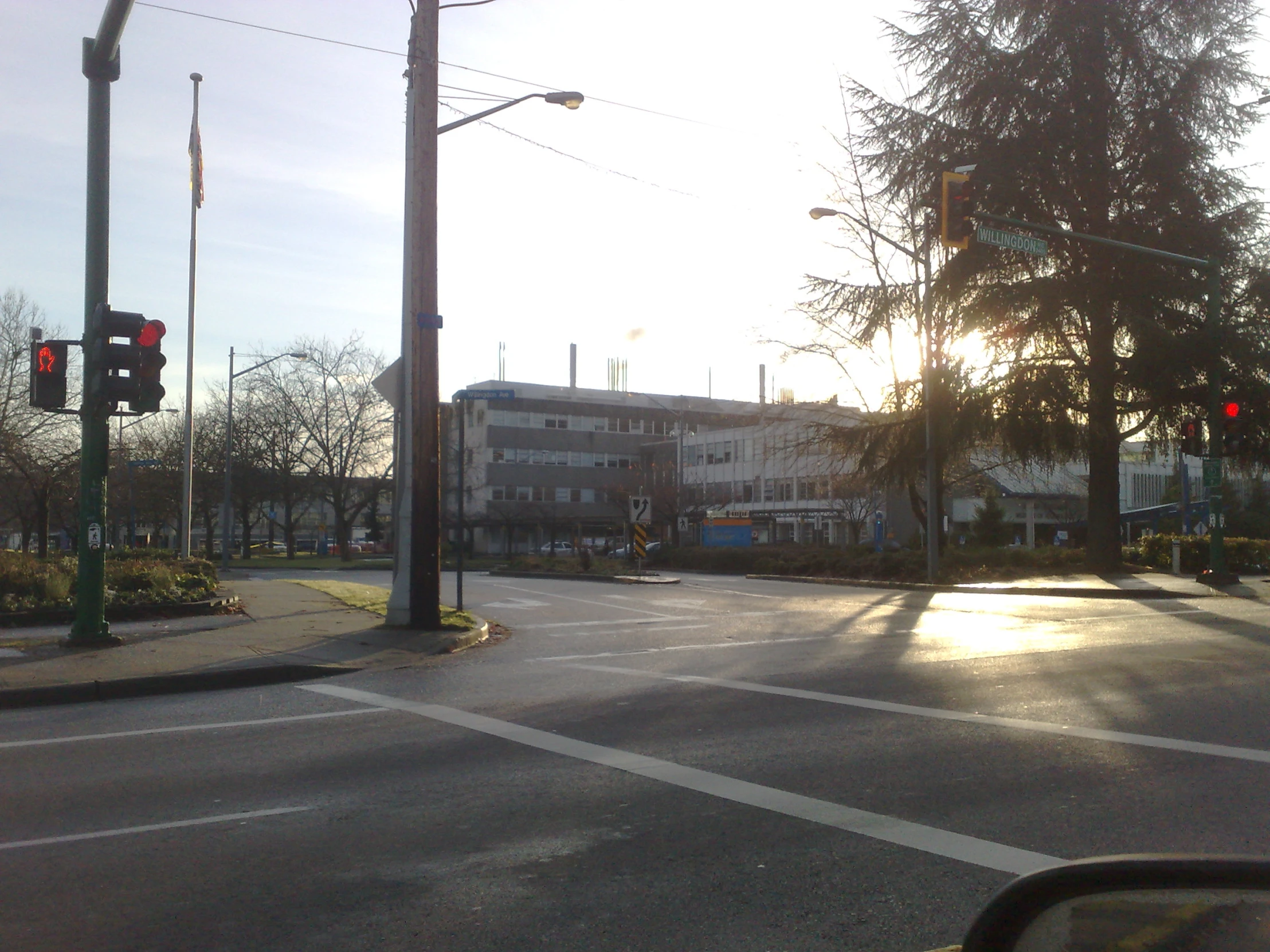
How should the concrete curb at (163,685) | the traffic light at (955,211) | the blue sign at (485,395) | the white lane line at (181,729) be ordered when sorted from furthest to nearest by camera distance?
the blue sign at (485,395), the traffic light at (955,211), the concrete curb at (163,685), the white lane line at (181,729)

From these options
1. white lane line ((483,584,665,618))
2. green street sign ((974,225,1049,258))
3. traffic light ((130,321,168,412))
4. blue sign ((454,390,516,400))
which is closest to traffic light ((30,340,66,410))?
traffic light ((130,321,168,412))

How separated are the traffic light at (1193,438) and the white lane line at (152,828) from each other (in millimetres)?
23595

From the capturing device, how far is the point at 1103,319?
2691cm

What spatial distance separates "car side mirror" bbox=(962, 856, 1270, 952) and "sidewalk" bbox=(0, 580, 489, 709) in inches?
410

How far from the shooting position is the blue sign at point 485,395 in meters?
16.8

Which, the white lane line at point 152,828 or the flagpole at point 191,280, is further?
the flagpole at point 191,280

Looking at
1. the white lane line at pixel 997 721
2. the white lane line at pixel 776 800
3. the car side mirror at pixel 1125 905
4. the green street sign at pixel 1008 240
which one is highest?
the green street sign at pixel 1008 240

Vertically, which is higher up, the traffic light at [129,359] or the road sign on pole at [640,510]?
the traffic light at [129,359]

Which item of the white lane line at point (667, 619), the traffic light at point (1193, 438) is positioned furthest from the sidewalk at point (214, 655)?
the traffic light at point (1193, 438)

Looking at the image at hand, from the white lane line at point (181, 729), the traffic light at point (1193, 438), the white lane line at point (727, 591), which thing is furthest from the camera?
the traffic light at point (1193, 438)

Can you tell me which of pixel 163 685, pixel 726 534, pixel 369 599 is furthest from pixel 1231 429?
pixel 726 534

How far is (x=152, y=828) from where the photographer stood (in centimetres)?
575

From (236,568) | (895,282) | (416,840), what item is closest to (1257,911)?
(416,840)

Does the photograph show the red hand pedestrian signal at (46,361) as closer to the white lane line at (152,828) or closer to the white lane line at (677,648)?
the white lane line at (677,648)
